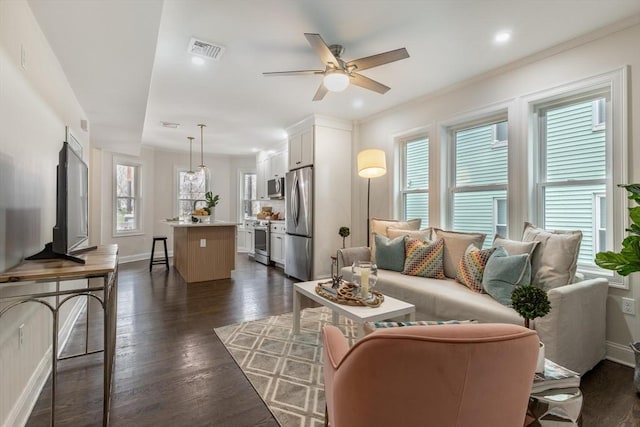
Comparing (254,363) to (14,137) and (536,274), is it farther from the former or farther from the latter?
(536,274)

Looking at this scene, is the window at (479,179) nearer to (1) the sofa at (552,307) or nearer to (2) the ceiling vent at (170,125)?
(1) the sofa at (552,307)

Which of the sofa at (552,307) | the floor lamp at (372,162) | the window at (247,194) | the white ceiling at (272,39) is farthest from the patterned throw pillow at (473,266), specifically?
the window at (247,194)

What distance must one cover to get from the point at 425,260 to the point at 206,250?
3.43 meters

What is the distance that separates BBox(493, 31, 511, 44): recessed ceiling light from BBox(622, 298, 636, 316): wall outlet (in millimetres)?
2312

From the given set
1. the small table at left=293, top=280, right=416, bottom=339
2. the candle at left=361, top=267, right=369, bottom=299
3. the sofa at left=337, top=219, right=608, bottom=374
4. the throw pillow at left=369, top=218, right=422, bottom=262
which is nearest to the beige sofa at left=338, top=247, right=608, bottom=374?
the sofa at left=337, top=219, right=608, bottom=374

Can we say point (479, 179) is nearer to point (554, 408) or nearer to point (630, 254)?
point (630, 254)

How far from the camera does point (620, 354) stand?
2.37 metres

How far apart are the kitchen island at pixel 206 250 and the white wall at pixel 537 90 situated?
97.5 inches

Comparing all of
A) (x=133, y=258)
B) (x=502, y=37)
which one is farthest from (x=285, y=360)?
(x=133, y=258)

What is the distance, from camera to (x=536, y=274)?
7.84 ft

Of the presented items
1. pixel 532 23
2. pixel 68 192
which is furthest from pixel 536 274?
pixel 68 192

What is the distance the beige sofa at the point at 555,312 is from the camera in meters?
1.96

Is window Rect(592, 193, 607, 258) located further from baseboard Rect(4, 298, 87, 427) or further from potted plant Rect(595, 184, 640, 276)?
baseboard Rect(4, 298, 87, 427)

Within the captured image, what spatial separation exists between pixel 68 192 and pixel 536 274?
3270mm
